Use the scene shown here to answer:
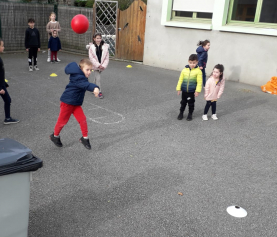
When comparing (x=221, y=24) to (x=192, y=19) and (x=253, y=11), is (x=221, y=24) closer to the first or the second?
(x=253, y=11)

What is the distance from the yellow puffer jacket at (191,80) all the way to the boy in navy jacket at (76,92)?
8.27 feet

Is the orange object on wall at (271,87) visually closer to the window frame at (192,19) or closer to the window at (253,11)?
the window at (253,11)

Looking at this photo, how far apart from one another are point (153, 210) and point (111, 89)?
627cm

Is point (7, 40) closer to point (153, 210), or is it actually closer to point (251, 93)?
point (251, 93)

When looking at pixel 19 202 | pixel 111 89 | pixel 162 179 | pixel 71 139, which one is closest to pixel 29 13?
pixel 111 89

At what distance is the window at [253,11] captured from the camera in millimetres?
10453

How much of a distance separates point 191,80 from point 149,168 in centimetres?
276

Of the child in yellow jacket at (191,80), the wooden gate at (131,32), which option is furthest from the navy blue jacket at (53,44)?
the child in yellow jacket at (191,80)

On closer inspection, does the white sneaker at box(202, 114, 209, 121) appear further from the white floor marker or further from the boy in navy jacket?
the white floor marker

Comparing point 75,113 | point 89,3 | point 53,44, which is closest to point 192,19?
point 53,44

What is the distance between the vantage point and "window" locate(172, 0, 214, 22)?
1152 centimetres

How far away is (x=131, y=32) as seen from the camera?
14.0 m

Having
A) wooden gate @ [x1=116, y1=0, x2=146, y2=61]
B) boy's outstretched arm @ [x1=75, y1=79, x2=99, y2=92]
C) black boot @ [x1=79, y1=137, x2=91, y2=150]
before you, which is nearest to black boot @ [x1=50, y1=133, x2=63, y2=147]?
black boot @ [x1=79, y1=137, x2=91, y2=150]

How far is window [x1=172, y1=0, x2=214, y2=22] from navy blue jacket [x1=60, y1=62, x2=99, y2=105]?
26.7 ft
